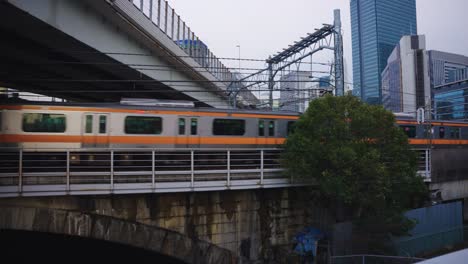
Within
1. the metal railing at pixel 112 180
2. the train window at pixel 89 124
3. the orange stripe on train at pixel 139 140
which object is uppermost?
the train window at pixel 89 124

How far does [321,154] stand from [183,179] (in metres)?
5.70

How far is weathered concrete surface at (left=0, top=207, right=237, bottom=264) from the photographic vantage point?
9328 mm

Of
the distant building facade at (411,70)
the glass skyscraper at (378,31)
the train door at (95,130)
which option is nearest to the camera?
the train door at (95,130)

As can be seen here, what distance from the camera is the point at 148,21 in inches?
601

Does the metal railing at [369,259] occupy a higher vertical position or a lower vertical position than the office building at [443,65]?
lower

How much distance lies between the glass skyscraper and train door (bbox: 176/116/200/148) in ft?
489

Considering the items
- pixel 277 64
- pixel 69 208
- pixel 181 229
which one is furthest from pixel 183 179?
pixel 277 64

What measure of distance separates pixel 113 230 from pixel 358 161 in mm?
9447

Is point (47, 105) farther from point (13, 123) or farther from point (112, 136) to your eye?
point (112, 136)

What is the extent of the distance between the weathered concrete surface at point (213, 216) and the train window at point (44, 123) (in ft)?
16.4

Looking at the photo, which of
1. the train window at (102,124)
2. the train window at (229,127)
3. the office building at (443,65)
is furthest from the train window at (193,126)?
the office building at (443,65)

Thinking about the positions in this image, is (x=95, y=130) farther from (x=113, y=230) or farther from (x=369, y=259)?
(x=369, y=259)

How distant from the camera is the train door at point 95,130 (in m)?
14.1

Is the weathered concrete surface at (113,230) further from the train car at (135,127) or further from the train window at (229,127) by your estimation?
the train window at (229,127)
